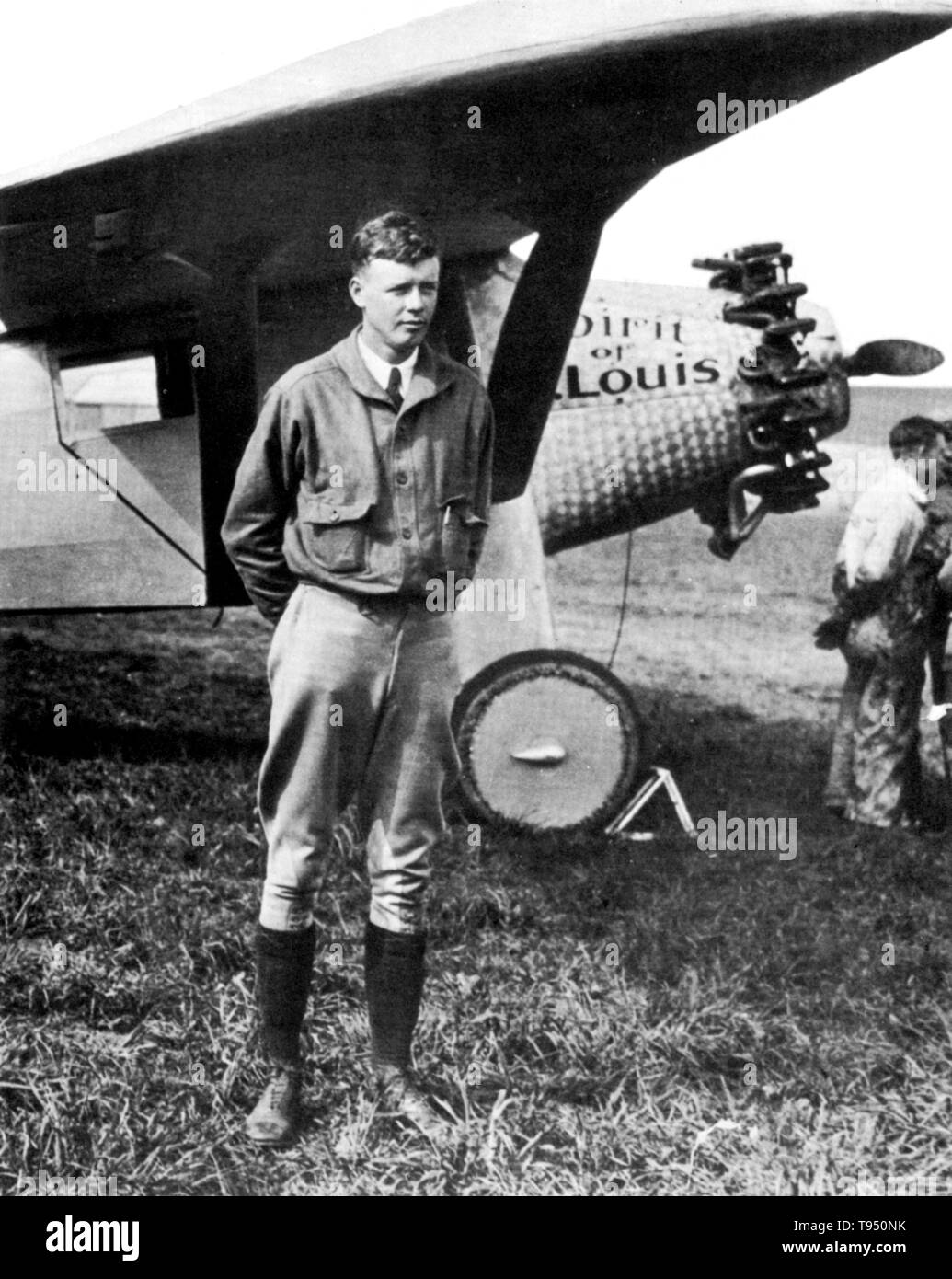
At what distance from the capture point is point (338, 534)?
279 cm

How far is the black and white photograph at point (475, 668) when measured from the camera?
2852 mm

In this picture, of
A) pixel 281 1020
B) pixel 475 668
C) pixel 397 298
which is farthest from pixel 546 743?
pixel 397 298

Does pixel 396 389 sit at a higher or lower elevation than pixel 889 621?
higher

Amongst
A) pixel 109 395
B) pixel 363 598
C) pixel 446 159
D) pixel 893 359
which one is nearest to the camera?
pixel 363 598

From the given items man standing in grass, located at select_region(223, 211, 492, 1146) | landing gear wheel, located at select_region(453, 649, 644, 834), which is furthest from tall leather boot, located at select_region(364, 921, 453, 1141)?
landing gear wheel, located at select_region(453, 649, 644, 834)

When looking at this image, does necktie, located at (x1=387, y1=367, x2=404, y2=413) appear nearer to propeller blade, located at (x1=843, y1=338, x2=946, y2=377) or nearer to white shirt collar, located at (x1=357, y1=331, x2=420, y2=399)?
white shirt collar, located at (x1=357, y1=331, x2=420, y2=399)

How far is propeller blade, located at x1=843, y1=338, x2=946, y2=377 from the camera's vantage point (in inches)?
158

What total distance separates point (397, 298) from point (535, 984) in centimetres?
185
